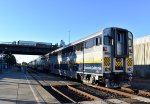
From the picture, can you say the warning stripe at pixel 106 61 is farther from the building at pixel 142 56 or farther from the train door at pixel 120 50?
the building at pixel 142 56

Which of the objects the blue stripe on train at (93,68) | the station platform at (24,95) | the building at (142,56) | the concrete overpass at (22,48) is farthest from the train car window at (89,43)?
the concrete overpass at (22,48)

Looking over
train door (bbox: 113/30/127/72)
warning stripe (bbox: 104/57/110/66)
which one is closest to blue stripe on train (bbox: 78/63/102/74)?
warning stripe (bbox: 104/57/110/66)

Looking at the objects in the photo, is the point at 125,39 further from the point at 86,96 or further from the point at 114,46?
the point at 86,96

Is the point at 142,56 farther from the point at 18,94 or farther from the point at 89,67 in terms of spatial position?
the point at 18,94

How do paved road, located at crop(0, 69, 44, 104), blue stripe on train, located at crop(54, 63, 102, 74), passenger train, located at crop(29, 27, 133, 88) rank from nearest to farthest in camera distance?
1. paved road, located at crop(0, 69, 44, 104)
2. passenger train, located at crop(29, 27, 133, 88)
3. blue stripe on train, located at crop(54, 63, 102, 74)

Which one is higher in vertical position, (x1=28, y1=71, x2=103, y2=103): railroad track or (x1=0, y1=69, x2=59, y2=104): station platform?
(x1=0, y1=69, x2=59, y2=104): station platform

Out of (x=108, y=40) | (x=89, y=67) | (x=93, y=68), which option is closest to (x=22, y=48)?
(x=89, y=67)

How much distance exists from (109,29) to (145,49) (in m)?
21.4

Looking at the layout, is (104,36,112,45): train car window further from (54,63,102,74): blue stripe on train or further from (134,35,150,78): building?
(134,35,150,78): building

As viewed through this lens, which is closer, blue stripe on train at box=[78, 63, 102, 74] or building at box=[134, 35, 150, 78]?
blue stripe on train at box=[78, 63, 102, 74]

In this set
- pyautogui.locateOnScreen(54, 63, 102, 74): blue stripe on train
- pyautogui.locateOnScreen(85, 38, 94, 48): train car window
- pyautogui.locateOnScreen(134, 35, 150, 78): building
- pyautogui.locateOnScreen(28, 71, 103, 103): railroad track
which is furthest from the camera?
pyautogui.locateOnScreen(134, 35, 150, 78): building

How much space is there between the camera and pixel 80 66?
26328mm

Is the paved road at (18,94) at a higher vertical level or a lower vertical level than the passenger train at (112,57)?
lower

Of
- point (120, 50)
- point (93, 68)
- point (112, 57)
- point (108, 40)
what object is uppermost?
point (108, 40)
